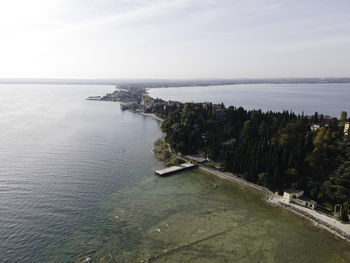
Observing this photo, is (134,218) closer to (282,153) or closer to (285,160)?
(285,160)

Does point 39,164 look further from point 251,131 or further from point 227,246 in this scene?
point 251,131

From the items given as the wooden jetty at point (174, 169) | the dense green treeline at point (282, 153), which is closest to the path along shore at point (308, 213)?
the dense green treeline at point (282, 153)

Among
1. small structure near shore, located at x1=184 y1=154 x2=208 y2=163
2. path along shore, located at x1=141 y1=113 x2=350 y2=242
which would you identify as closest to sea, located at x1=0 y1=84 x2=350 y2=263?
path along shore, located at x1=141 y1=113 x2=350 y2=242

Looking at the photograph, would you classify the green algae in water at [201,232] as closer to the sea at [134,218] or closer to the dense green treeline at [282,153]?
the sea at [134,218]

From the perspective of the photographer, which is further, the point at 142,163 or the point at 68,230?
the point at 142,163

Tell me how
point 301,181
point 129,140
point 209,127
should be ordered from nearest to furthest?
point 301,181 < point 209,127 < point 129,140

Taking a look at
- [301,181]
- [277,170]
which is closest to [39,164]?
[277,170]

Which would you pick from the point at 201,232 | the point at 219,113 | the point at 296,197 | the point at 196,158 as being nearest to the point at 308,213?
the point at 296,197
